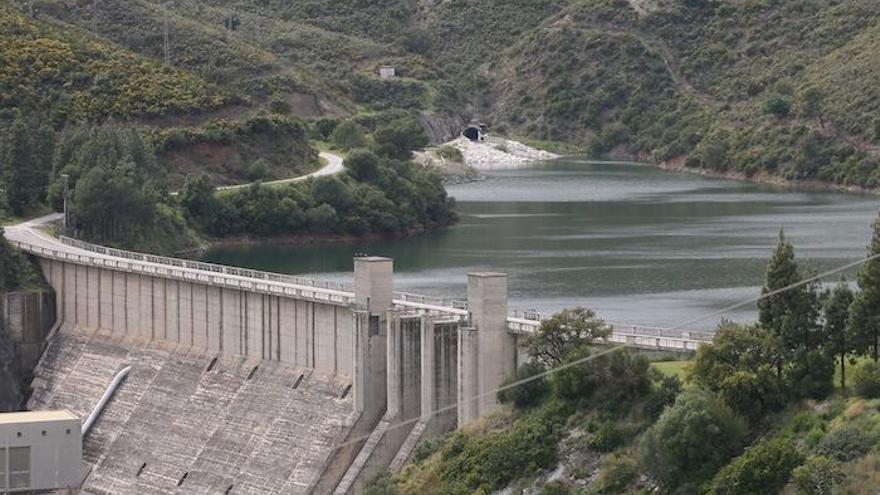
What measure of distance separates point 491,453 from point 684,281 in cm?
3588

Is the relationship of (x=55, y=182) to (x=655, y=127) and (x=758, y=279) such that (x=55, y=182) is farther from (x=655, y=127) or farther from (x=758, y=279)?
A: (x=655, y=127)

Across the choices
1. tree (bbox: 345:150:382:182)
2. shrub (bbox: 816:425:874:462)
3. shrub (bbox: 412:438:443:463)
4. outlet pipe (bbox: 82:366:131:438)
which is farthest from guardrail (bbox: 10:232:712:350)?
tree (bbox: 345:150:382:182)

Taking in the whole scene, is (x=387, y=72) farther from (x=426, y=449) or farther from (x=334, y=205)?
(x=426, y=449)

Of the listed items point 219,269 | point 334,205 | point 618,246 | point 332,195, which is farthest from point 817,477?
point 332,195

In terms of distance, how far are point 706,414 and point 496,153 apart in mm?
140518

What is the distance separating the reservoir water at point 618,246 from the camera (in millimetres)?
82438

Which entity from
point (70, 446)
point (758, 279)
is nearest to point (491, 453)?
point (70, 446)

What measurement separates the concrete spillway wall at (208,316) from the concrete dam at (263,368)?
2.7 inches

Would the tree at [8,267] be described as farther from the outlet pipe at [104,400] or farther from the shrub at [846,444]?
the shrub at [846,444]

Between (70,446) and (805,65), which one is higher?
(805,65)

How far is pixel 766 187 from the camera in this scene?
149 meters

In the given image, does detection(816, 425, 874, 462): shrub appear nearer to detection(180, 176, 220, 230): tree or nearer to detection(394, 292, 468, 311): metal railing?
detection(394, 292, 468, 311): metal railing

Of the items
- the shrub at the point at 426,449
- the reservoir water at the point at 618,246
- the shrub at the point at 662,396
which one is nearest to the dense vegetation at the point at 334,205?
the reservoir water at the point at 618,246

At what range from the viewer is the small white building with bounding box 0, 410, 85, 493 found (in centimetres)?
6366
